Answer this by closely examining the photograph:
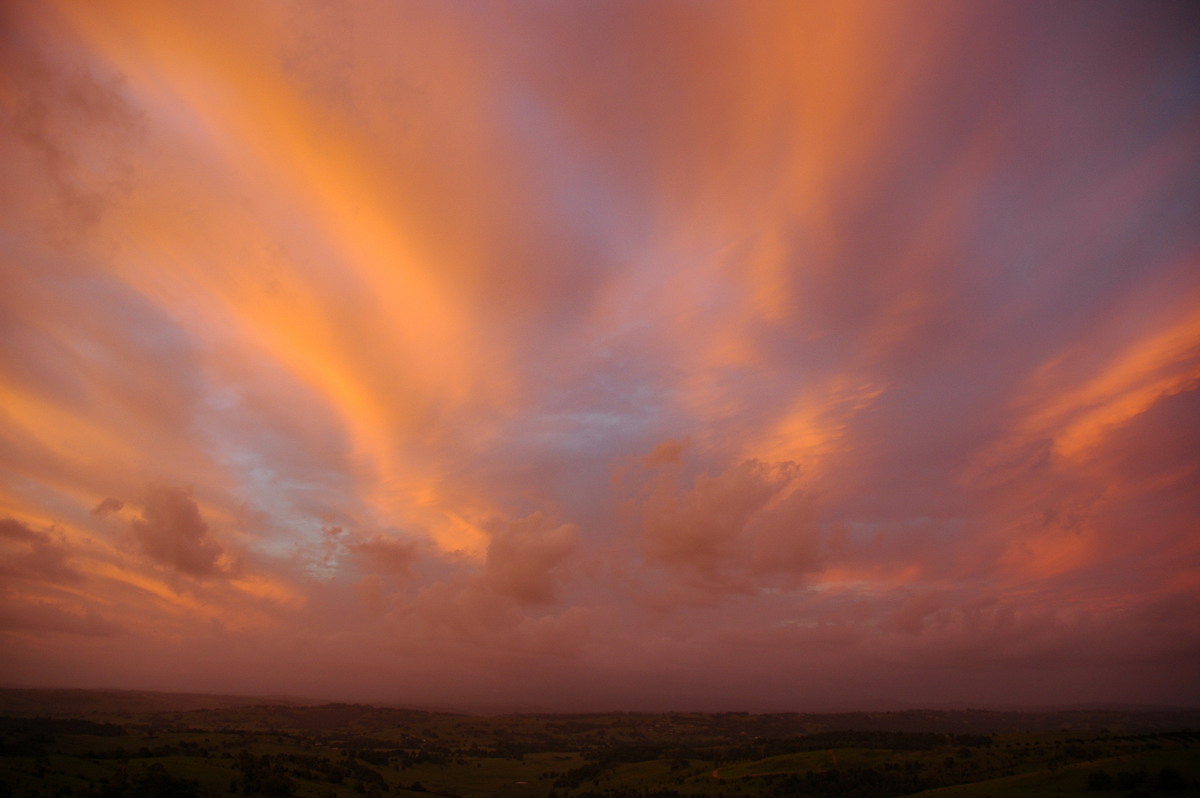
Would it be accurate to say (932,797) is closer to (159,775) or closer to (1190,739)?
(1190,739)

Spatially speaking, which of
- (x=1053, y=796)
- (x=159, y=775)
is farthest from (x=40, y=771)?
(x=1053, y=796)

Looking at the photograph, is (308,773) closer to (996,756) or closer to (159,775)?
(159,775)

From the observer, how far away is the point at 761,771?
19275 cm

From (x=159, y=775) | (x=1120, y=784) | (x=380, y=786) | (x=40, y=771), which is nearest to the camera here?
(x=1120, y=784)

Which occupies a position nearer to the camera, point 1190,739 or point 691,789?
point 1190,739

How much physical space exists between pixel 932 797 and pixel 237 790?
530 ft

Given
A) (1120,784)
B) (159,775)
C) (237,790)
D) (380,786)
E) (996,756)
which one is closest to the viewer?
(1120,784)

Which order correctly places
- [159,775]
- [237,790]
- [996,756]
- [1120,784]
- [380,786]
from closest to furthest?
[1120,784], [159,775], [237,790], [996,756], [380,786]

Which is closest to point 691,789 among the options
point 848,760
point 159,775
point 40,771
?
point 848,760

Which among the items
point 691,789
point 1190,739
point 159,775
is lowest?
point 691,789

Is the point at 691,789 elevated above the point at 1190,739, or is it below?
below

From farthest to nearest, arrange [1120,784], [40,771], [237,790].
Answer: [237,790], [40,771], [1120,784]

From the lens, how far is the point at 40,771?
4584 inches

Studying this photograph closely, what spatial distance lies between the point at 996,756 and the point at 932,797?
67790 mm
